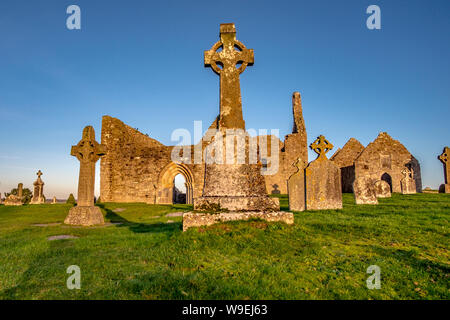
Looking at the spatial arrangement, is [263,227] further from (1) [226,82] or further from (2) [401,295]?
(1) [226,82]

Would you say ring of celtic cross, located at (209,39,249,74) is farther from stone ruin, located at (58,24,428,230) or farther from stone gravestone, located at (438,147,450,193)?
stone gravestone, located at (438,147,450,193)

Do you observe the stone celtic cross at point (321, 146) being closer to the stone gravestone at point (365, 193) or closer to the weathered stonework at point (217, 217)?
the stone gravestone at point (365, 193)

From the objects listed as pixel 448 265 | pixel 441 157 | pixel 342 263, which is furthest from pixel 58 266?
pixel 441 157

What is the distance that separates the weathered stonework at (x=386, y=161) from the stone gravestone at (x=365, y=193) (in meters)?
10.7

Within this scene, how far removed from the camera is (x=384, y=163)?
21062 millimetres

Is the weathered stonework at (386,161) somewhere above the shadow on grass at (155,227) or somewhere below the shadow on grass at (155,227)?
above

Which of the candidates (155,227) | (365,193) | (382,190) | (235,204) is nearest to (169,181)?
(155,227)

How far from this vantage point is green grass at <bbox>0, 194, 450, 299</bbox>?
273cm

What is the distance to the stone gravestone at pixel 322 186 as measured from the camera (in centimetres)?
953

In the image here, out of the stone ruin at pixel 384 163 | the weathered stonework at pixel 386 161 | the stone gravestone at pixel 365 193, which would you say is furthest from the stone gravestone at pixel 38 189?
the weathered stonework at pixel 386 161

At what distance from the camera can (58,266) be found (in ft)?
12.3

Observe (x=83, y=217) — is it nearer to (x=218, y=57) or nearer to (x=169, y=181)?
(x=218, y=57)

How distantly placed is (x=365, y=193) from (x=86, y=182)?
11.0 metres
